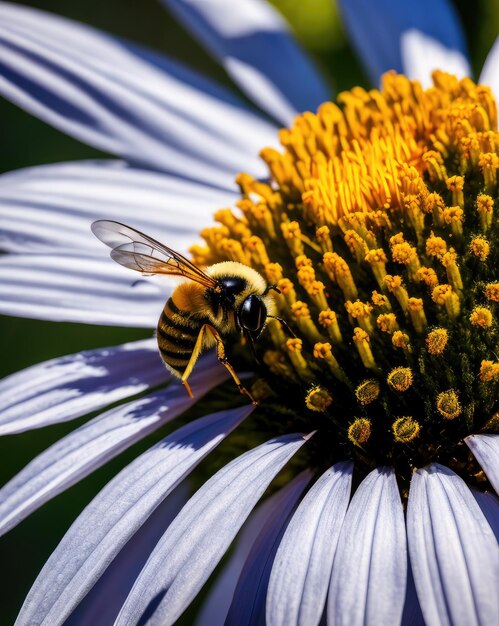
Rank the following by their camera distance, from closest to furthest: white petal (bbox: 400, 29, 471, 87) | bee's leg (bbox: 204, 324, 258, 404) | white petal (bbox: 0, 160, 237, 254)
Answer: bee's leg (bbox: 204, 324, 258, 404)
white petal (bbox: 0, 160, 237, 254)
white petal (bbox: 400, 29, 471, 87)

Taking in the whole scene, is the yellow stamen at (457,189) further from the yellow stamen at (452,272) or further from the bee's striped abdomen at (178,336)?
the bee's striped abdomen at (178,336)

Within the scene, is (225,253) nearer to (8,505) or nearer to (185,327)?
(185,327)

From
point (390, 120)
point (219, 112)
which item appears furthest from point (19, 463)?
point (390, 120)

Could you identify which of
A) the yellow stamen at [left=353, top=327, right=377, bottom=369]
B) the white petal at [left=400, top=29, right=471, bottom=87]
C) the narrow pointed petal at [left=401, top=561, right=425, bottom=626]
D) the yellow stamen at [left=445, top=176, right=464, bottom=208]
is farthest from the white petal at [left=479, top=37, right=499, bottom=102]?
the narrow pointed petal at [left=401, top=561, right=425, bottom=626]

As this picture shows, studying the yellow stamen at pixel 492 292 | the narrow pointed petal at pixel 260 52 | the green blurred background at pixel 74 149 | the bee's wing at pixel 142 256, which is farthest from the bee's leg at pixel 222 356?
the narrow pointed petal at pixel 260 52

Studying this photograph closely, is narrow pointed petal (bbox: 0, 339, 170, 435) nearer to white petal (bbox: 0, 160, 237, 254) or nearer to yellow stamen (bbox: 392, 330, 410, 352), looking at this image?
white petal (bbox: 0, 160, 237, 254)

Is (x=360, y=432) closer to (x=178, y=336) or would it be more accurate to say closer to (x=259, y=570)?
(x=259, y=570)
